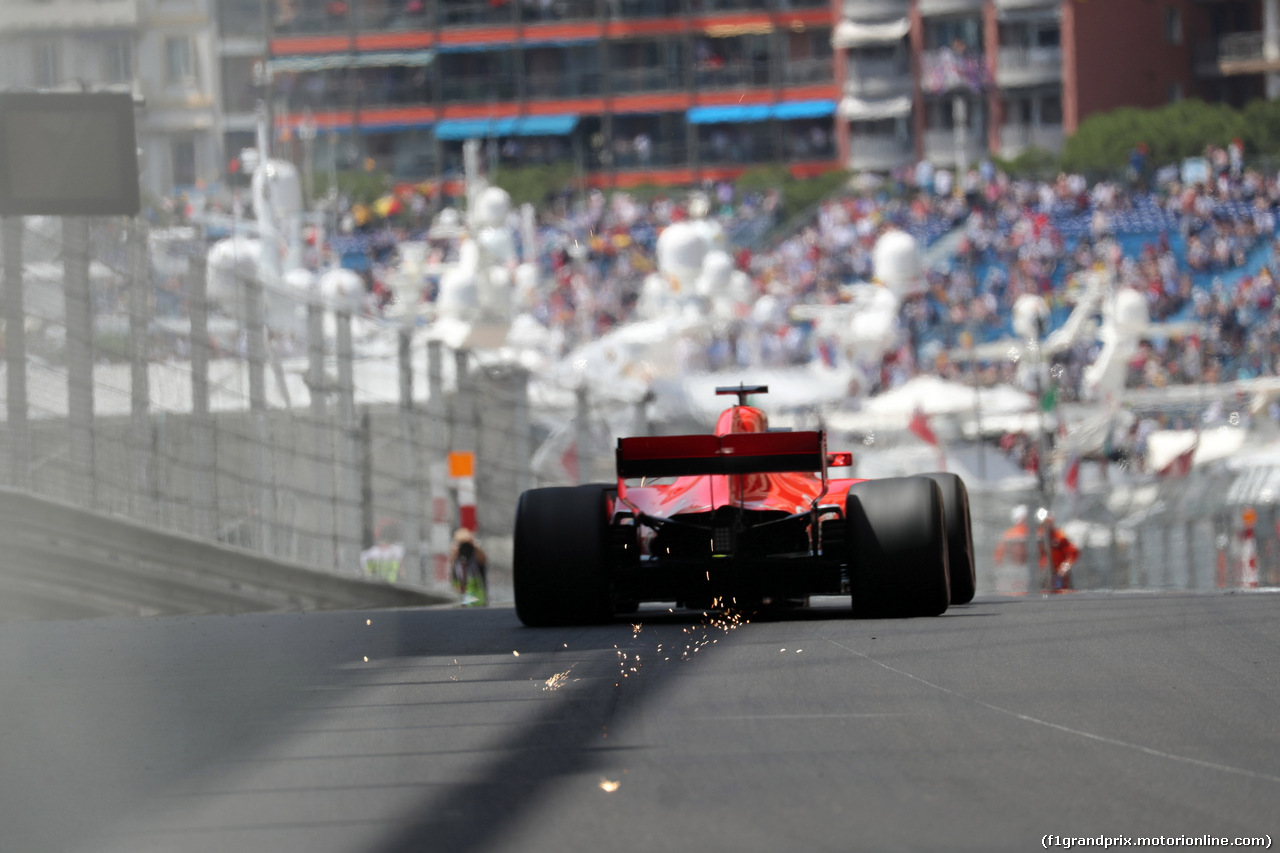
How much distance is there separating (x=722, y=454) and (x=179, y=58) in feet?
13.4

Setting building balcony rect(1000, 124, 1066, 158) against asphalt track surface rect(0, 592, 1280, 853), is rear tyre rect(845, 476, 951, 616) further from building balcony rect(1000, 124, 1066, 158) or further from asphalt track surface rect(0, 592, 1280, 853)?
building balcony rect(1000, 124, 1066, 158)

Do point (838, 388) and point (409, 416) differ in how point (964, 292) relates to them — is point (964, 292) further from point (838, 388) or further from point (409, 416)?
point (409, 416)

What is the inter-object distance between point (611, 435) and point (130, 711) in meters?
17.4

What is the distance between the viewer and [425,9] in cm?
4144

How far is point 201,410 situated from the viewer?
46.6 ft

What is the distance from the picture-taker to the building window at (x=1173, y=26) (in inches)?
2443

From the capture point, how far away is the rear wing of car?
Result: 10617 mm

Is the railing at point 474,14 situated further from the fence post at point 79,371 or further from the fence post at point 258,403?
the fence post at point 79,371

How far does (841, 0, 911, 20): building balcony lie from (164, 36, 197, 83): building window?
49925mm

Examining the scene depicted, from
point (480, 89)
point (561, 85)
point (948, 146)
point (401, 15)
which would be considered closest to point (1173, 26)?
point (948, 146)

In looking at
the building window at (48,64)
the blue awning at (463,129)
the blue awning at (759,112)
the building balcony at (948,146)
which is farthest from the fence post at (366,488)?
the building balcony at (948,146)

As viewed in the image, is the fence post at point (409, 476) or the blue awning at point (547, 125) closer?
the fence post at point (409, 476)

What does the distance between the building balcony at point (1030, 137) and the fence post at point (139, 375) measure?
51.5 meters

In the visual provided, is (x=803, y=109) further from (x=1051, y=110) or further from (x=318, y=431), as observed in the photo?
(x=318, y=431)
